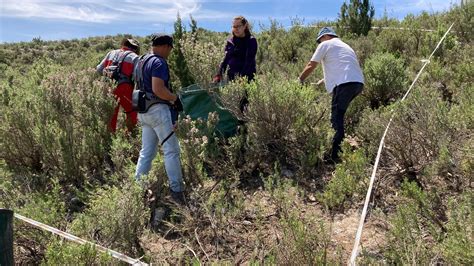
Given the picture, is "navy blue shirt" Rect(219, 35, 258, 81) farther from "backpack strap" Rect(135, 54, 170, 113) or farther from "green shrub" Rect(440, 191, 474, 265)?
"green shrub" Rect(440, 191, 474, 265)

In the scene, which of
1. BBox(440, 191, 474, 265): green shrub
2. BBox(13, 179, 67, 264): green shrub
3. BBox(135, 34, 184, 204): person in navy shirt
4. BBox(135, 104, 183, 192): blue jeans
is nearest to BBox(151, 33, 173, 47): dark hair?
BBox(135, 34, 184, 204): person in navy shirt

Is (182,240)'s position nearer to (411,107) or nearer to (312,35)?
(411,107)

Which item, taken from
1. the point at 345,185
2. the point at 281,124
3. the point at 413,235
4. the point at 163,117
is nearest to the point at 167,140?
the point at 163,117

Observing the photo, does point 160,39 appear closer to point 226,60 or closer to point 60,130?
point 226,60

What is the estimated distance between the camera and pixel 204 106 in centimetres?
565

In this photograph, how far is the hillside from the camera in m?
3.29

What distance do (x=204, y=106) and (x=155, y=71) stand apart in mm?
1380

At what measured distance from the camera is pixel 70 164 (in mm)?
5285

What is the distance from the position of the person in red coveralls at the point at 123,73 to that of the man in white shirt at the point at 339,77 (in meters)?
2.40

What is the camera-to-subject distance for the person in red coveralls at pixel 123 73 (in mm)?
6000

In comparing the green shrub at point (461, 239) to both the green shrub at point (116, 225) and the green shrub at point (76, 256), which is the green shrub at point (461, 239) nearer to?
the green shrub at point (76, 256)

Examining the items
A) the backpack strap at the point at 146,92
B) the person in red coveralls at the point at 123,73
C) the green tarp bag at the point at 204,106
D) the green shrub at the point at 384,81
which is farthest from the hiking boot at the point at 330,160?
the person in red coveralls at the point at 123,73

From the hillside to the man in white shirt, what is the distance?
0.56ft

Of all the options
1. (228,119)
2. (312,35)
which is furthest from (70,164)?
(312,35)
